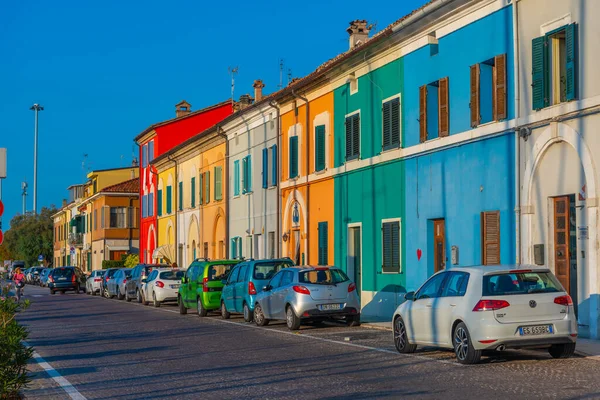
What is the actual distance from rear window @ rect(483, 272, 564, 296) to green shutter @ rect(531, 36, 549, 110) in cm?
612

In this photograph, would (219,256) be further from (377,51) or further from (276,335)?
(276,335)

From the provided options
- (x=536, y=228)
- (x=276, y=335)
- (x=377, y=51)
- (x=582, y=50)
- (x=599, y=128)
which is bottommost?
(x=276, y=335)

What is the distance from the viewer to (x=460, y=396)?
1128 cm

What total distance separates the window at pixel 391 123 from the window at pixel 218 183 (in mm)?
19699

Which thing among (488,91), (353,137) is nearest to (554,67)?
(488,91)

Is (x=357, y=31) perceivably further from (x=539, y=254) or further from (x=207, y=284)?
(x=539, y=254)

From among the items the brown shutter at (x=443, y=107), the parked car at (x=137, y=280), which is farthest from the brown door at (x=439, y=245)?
the parked car at (x=137, y=280)

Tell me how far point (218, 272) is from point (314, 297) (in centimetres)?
852

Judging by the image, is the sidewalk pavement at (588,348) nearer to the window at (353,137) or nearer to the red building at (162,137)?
the window at (353,137)

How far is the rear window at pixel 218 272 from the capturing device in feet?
100

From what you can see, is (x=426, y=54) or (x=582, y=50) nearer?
(x=582, y=50)

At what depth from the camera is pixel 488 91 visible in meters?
22.5

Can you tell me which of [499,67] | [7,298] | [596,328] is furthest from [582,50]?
[7,298]

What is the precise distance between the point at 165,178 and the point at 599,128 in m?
44.8
